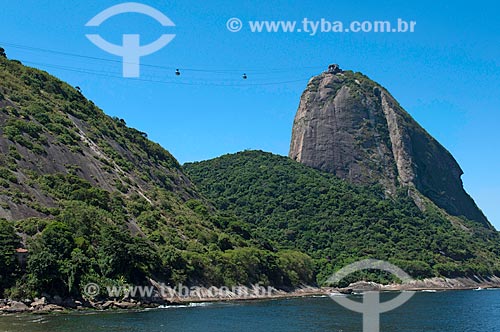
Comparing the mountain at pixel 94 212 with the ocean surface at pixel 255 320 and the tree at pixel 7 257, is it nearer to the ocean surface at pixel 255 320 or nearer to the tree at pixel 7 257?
the tree at pixel 7 257

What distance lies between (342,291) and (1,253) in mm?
92437

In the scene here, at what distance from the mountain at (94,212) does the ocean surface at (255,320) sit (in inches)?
361

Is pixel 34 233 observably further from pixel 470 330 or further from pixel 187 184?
pixel 187 184

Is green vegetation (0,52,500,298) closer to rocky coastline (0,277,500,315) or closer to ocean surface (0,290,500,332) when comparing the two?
rocky coastline (0,277,500,315)

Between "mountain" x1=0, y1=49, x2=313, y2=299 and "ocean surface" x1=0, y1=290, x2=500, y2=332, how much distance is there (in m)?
9.17

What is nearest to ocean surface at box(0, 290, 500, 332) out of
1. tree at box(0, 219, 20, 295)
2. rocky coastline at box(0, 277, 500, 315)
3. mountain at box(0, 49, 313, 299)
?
rocky coastline at box(0, 277, 500, 315)

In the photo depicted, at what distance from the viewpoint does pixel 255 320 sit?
2746 inches

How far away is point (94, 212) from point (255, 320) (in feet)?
124

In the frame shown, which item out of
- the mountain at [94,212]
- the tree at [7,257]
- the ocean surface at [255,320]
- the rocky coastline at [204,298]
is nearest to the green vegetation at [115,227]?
the tree at [7,257]

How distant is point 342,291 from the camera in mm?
141625

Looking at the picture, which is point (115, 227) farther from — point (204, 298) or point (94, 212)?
point (204, 298)

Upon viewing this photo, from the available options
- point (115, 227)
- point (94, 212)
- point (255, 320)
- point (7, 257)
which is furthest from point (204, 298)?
point (7, 257)

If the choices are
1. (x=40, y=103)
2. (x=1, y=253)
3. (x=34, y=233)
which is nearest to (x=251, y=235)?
(x=40, y=103)

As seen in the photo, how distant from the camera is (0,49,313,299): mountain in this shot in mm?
75500
